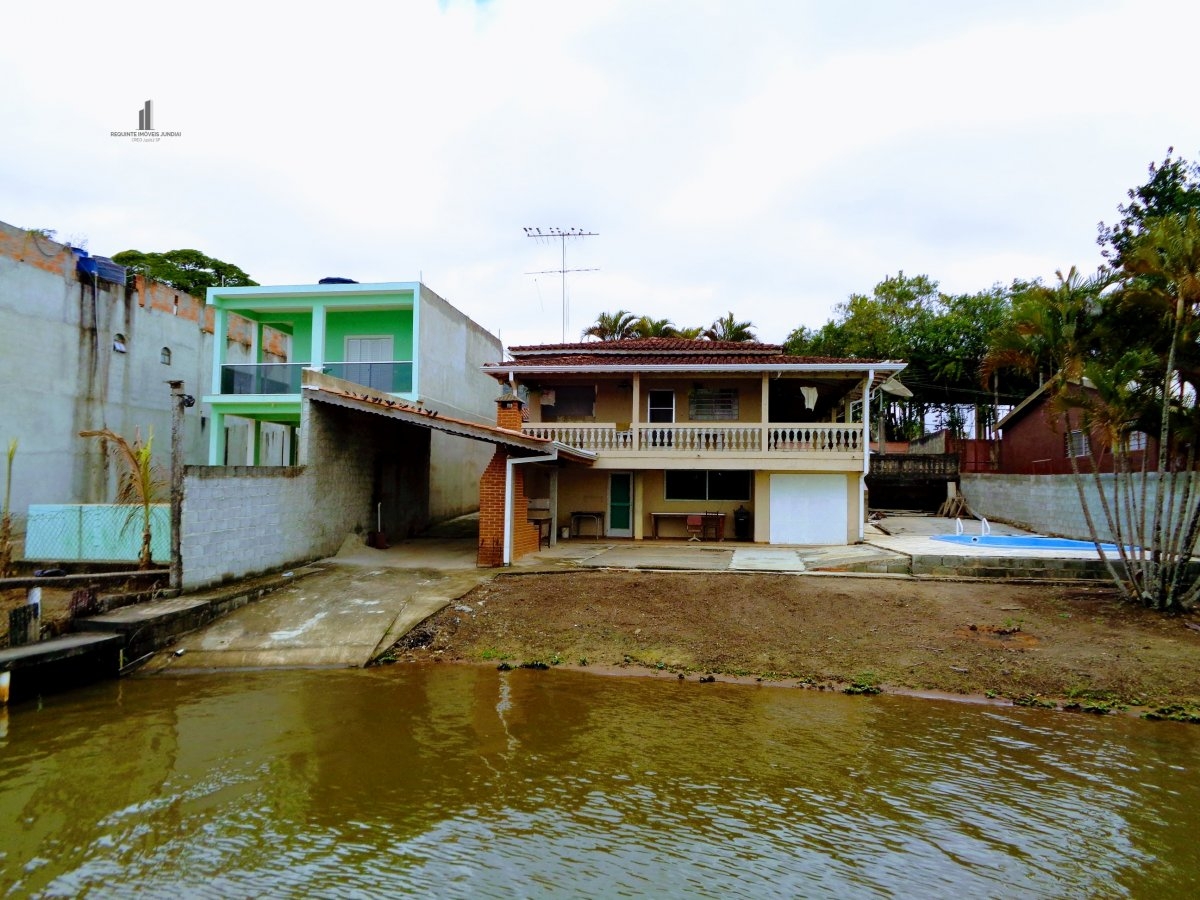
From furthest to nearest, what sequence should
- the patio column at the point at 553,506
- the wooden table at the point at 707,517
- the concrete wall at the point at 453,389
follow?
the concrete wall at the point at 453,389
the wooden table at the point at 707,517
the patio column at the point at 553,506

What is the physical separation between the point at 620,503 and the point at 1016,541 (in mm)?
9706

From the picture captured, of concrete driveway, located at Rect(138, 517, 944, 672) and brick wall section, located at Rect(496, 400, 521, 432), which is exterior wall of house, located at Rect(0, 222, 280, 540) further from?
brick wall section, located at Rect(496, 400, 521, 432)

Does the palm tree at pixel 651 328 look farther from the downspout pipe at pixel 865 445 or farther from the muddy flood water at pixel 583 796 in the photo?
the muddy flood water at pixel 583 796

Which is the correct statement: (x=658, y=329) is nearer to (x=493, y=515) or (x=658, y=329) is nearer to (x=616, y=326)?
(x=616, y=326)

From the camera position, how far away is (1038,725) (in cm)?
728

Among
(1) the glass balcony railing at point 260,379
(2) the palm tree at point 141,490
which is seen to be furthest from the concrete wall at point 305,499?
(1) the glass balcony railing at point 260,379

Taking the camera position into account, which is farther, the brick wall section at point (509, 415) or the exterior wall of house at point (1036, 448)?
the exterior wall of house at point (1036, 448)

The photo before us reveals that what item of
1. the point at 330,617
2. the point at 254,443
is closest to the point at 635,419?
the point at 330,617

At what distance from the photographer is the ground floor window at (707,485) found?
739 inches

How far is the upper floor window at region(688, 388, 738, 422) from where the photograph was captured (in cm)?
1908

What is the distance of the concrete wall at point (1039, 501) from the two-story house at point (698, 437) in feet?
16.8

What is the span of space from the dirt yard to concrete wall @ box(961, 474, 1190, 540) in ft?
19.8

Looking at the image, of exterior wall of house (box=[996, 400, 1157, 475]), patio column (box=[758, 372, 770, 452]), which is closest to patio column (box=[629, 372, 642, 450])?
patio column (box=[758, 372, 770, 452])

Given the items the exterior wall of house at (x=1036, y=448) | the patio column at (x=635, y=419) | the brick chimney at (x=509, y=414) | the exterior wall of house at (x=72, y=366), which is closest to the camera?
the exterior wall of house at (x=72, y=366)
